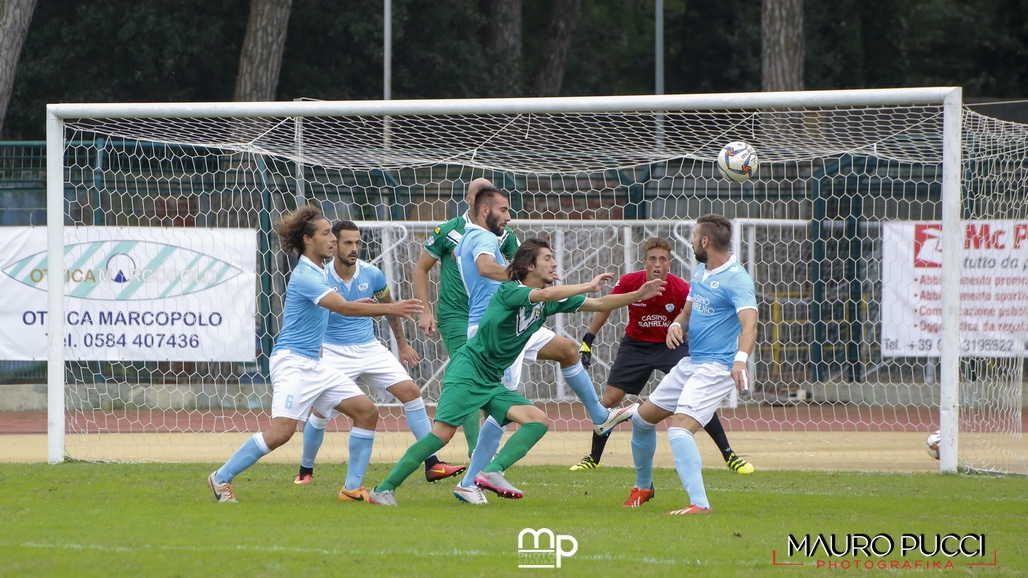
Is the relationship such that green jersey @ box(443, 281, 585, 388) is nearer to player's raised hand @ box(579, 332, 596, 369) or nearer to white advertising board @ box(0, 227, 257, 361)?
player's raised hand @ box(579, 332, 596, 369)

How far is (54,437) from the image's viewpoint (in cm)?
959

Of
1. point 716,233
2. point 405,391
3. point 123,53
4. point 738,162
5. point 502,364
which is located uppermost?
point 123,53

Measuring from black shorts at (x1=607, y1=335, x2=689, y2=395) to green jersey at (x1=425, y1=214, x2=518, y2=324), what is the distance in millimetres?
1481

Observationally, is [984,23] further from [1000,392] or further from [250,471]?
[250,471]

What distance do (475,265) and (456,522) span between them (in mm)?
2344

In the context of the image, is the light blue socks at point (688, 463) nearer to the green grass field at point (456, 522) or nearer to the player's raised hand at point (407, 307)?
the green grass field at point (456, 522)

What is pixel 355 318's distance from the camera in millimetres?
8695

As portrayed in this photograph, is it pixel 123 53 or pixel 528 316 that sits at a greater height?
pixel 123 53

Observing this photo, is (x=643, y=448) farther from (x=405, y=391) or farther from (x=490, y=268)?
(x=405, y=391)

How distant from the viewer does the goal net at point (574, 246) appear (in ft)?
32.0

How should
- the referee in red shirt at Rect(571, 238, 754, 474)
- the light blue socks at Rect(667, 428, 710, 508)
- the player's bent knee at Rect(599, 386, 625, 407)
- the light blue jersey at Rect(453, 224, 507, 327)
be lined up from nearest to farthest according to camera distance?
the light blue socks at Rect(667, 428, 710, 508)
the light blue jersey at Rect(453, 224, 507, 327)
the referee in red shirt at Rect(571, 238, 754, 474)
the player's bent knee at Rect(599, 386, 625, 407)

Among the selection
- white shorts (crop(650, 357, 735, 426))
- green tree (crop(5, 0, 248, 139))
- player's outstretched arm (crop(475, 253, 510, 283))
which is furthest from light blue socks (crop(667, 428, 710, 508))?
green tree (crop(5, 0, 248, 139))

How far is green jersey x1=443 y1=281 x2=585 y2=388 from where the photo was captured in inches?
284

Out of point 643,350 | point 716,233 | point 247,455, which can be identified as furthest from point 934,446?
point 247,455
